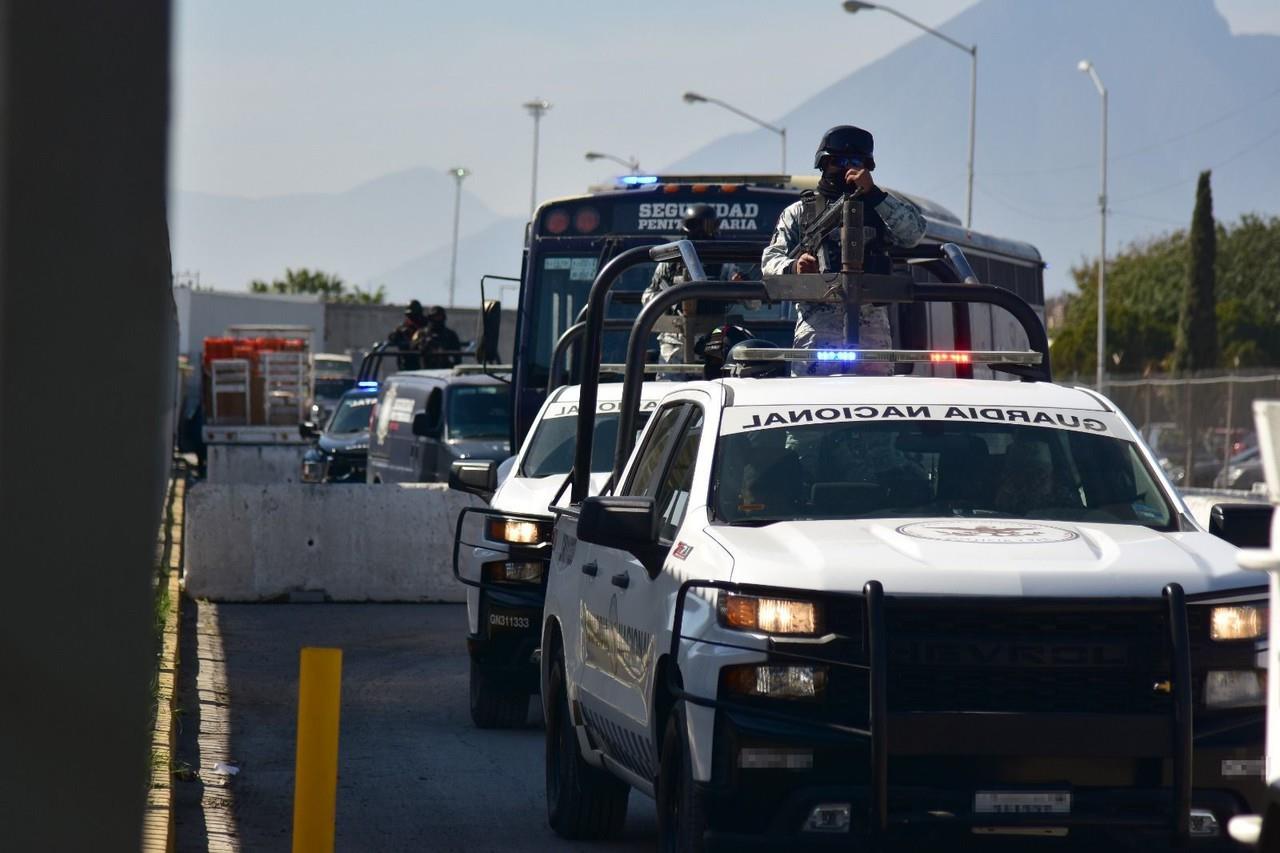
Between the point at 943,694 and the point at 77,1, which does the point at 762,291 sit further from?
the point at 77,1

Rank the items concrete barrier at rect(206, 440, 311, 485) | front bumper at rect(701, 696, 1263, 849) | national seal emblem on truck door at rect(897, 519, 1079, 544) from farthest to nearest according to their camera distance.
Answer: concrete barrier at rect(206, 440, 311, 485), national seal emblem on truck door at rect(897, 519, 1079, 544), front bumper at rect(701, 696, 1263, 849)

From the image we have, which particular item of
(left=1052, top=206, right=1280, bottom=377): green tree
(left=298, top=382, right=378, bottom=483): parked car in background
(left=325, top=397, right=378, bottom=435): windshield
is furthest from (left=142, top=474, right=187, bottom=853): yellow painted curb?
(left=1052, top=206, right=1280, bottom=377): green tree

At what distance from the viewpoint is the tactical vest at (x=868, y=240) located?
9.90 metres

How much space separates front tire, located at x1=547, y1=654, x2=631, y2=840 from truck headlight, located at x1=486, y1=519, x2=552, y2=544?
256 cm

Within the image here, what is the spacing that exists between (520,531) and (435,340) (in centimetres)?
1681

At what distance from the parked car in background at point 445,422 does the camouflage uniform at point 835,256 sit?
1117 cm

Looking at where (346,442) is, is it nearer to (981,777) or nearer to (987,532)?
(987,532)

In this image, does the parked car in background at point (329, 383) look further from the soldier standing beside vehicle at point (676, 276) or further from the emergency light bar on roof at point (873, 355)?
the emergency light bar on roof at point (873, 355)

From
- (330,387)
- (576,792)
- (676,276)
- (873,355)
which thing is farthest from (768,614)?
(330,387)

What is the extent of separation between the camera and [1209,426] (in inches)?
1515

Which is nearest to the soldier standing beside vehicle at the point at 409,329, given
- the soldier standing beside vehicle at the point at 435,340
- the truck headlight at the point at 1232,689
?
the soldier standing beside vehicle at the point at 435,340

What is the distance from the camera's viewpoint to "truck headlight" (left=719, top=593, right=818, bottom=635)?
625cm

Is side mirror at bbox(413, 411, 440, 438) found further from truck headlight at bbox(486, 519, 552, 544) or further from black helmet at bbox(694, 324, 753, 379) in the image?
black helmet at bbox(694, 324, 753, 379)

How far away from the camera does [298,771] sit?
6145 millimetres
